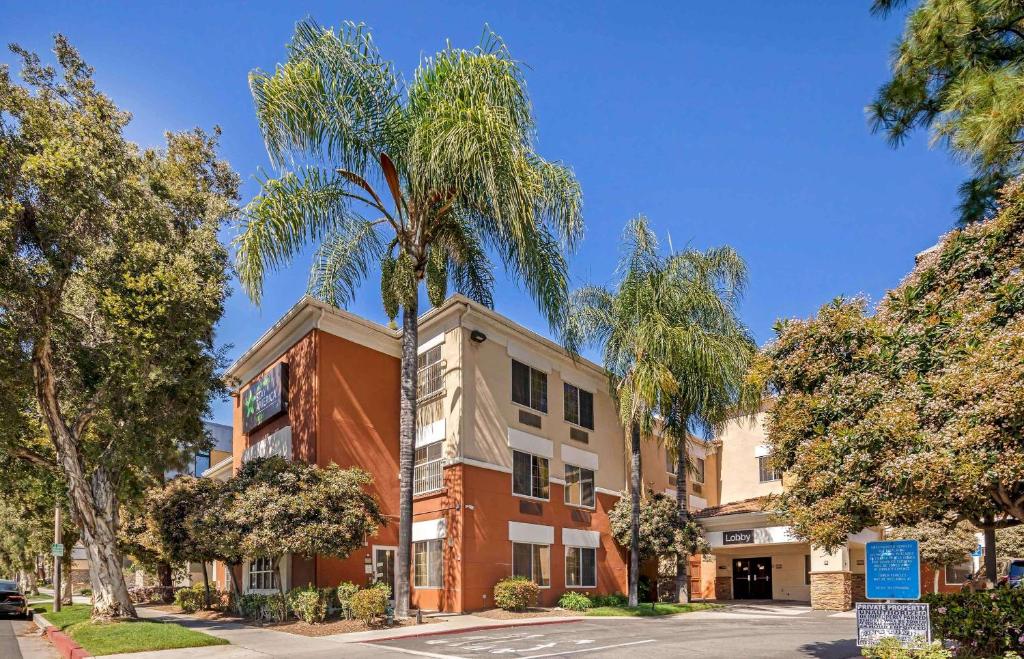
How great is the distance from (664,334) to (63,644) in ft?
62.5

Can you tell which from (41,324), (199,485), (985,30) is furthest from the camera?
(199,485)

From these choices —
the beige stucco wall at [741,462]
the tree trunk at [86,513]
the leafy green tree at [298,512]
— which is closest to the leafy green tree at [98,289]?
the tree trunk at [86,513]

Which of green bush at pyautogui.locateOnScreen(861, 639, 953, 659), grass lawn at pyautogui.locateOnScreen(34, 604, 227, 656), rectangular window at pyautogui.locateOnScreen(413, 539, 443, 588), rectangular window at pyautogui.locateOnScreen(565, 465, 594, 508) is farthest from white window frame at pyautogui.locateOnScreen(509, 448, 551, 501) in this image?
green bush at pyautogui.locateOnScreen(861, 639, 953, 659)

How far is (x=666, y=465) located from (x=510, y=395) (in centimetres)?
1324

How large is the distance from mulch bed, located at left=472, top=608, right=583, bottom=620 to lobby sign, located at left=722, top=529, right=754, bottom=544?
9.64 metres

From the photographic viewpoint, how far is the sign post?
1022cm

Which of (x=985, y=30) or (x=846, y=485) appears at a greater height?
(x=985, y=30)

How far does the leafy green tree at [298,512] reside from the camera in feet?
63.6

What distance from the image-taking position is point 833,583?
90.4 ft

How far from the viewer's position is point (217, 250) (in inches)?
837

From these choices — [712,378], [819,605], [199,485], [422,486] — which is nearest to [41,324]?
[199,485]

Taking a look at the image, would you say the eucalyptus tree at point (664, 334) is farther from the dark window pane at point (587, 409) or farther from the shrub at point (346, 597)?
the shrub at point (346, 597)

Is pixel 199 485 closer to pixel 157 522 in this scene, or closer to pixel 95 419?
pixel 157 522

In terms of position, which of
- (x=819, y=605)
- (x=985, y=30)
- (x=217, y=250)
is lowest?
(x=819, y=605)
